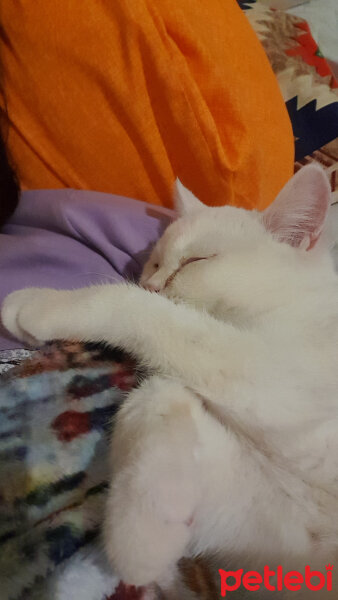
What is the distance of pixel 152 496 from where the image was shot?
0.43 meters

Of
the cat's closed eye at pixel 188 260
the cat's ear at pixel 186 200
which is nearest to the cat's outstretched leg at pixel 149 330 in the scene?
the cat's closed eye at pixel 188 260

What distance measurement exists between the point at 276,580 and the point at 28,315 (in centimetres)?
43

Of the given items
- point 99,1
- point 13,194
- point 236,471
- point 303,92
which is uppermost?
point 99,1

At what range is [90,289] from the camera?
60 centimetres

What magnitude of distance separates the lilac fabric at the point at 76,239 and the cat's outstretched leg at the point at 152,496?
325 millimetres

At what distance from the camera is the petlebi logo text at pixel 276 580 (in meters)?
0.46

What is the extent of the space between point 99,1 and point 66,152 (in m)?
0.24

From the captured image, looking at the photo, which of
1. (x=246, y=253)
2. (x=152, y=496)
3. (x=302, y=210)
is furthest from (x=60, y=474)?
(x=302, y=210)

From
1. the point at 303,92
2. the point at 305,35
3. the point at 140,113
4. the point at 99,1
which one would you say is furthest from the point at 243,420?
the point at 305,35

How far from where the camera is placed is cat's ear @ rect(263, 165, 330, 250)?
62 centimetres

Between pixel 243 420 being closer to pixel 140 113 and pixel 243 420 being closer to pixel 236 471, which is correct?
pixel 236 471

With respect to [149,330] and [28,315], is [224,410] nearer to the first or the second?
[149,330]

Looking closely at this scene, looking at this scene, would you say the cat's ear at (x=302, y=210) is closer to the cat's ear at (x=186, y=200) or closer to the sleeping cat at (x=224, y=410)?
the sleeping cat at (x=224, y=410)

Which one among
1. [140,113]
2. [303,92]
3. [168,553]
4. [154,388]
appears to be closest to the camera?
[168,553]
